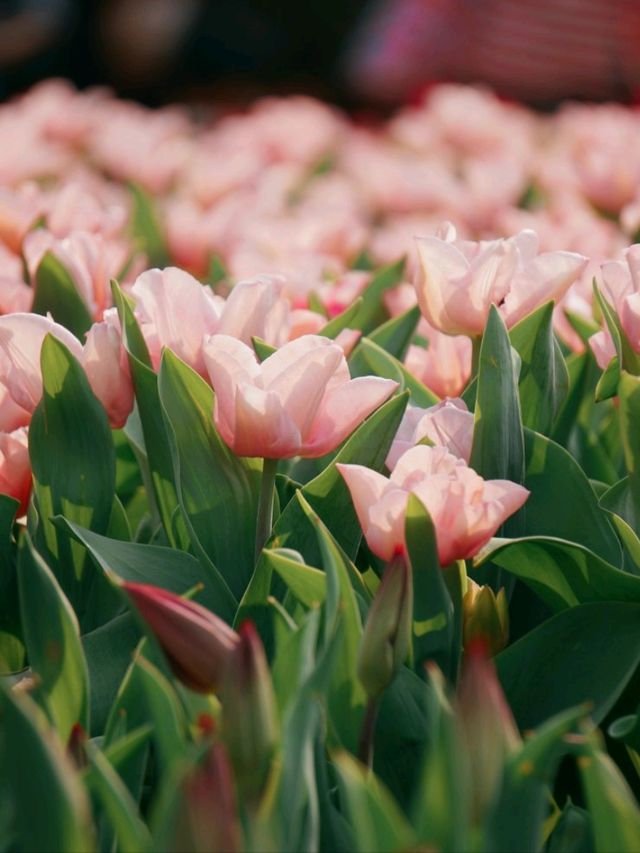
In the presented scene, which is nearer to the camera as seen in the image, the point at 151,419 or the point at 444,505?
the point at 444,505

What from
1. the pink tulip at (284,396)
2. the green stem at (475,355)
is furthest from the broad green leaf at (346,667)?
the green stem at (475,355)

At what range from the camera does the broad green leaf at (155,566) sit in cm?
114

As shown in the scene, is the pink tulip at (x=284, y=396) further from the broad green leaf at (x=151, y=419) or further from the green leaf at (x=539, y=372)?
the green leaf at (x=539, y=372)

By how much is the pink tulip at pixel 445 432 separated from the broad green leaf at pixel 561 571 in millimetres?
101

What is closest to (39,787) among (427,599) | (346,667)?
(346,667)

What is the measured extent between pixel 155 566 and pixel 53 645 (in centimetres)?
20

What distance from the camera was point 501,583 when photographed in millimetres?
1275

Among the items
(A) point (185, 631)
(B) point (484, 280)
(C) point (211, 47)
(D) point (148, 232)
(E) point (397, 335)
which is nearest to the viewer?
(A) point (185, 631)

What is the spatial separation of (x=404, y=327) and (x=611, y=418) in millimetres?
263

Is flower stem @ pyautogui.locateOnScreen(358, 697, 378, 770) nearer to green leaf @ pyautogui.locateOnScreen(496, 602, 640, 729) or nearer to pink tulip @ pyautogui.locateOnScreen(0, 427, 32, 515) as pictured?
green leaf @ pyautogui.locateOnScreen(496, 602, 640, 729)

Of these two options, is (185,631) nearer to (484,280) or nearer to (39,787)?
(39,787)

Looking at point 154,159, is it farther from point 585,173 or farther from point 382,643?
point 382,643

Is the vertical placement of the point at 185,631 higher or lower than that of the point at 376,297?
higher

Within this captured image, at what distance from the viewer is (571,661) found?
1.09 meters
